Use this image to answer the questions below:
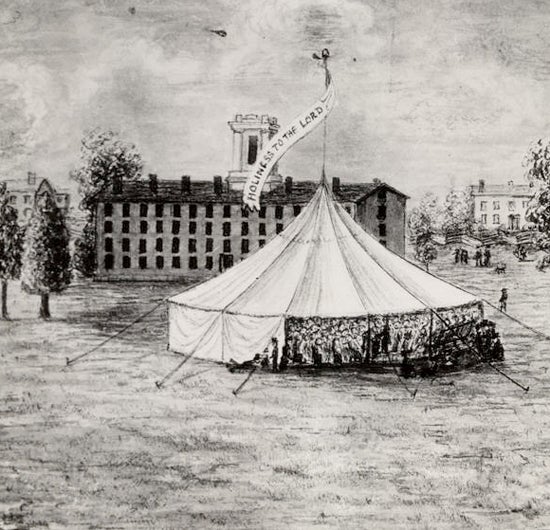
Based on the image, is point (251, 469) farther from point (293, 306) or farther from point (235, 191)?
point (235, 191)

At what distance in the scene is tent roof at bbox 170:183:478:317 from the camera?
16.3 feet

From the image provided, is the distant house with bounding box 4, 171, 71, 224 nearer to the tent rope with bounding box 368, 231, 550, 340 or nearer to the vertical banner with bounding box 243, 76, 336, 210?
the vertical banner with bounding box 243, 76, 336, 210

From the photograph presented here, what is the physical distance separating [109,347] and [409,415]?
1.77m

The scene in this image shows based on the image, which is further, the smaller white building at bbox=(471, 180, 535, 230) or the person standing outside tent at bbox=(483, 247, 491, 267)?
the person standing outside tent at bbox=(483, 247, 491, 267)

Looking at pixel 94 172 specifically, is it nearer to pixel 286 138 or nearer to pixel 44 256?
pixel 44 256

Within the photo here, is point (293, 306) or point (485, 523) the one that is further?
point (293, 306)

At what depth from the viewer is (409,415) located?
4.69 meters

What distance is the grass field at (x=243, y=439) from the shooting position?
439cm

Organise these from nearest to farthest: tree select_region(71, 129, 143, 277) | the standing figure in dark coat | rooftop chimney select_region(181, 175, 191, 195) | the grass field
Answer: the grass field, tree select_region(71, 129, 143, 277), rooftop chimney select_region(181, 175, 191, 195), the standing figure in dark coat

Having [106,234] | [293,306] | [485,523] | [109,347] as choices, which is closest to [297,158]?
[293,306]

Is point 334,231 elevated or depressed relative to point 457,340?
elevated

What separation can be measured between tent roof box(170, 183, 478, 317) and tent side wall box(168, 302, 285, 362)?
0.17 feet

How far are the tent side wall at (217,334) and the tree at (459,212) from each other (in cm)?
118

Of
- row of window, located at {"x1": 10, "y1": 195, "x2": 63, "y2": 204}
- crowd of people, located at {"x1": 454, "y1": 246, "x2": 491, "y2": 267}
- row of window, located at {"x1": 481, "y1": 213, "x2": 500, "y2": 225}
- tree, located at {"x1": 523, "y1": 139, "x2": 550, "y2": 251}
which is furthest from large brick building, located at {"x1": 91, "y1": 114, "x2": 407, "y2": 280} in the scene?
tree, located at {"x1": 523, "y1": 139, "x2": 550, "y2": 251}
